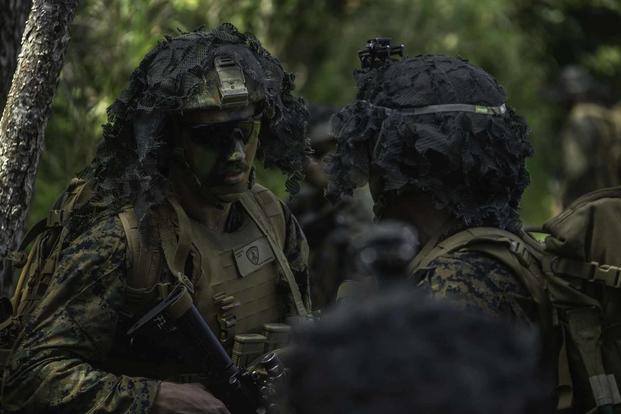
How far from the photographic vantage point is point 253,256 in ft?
12.7

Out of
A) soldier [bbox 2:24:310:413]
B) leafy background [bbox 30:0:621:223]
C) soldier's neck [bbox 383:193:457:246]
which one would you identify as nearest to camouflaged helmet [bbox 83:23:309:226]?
soldier [bbox 2:24:310:413]

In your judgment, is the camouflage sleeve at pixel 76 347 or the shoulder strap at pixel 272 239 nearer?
the camouflage sleeve at pixel 76 347

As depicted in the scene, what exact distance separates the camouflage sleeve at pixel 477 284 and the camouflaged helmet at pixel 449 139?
0.68ft

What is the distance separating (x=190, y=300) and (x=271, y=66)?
0.92 metres

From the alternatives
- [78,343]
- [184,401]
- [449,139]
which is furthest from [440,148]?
[78,343]

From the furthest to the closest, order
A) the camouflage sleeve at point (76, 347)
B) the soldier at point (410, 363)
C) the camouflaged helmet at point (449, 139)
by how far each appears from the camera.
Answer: the camouflage sleeve at point (76, 347) < the camouflaged helmet at point (449, 139) < the soldier at point (410, 363)

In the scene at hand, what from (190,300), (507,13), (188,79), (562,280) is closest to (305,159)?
(188,79)

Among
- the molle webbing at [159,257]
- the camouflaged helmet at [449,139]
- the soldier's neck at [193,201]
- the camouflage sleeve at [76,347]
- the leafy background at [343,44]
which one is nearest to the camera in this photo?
the camouflaged helmet at [449,139]

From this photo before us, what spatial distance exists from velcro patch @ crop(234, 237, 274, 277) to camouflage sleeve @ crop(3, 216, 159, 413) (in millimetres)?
462

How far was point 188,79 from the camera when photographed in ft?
12.0

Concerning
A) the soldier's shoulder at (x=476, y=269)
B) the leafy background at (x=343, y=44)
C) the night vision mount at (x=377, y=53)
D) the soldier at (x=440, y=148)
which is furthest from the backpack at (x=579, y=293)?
the leafy background at (x=343, y=44)

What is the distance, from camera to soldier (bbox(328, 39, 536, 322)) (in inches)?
122

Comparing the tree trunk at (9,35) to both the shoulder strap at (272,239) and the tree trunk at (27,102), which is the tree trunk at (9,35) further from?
the shoulder strap at (272,239)

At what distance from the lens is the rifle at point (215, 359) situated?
341 centimetres
